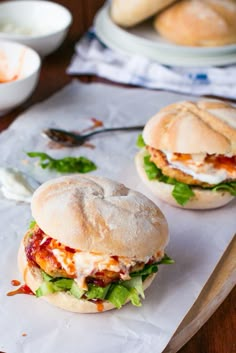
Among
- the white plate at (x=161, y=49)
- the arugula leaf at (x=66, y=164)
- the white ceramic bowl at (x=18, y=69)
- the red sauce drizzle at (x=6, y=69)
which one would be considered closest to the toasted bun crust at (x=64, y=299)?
the arugula leaf at (x=66, y=164)

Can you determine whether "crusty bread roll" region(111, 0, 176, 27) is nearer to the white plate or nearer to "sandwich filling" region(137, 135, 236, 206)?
the white plate

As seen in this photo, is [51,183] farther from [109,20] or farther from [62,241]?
[109,20]

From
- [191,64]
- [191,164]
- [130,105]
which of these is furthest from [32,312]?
[191,64]

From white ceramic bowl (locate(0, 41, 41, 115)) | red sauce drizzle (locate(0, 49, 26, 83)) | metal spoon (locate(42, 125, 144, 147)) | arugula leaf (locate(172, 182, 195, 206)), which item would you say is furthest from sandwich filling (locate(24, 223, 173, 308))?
red sauce drizzle (locate(0, 49, 26, 83))

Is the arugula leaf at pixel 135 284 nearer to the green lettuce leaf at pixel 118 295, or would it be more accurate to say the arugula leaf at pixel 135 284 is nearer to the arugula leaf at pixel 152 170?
the green lettuce leaf at pixel 118 295

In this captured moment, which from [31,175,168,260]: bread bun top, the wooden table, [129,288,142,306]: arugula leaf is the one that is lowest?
the wooden table
